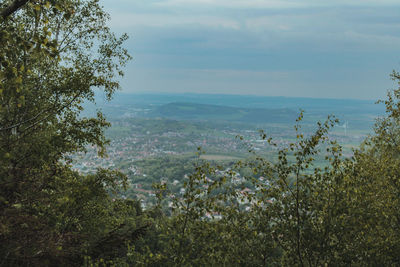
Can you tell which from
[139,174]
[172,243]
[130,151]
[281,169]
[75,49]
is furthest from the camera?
[130,151]

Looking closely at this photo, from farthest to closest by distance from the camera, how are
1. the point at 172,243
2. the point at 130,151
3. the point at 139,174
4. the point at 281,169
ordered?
the point at 130,151 < the point at 139,174 < the point at 281,169 < the point at 172,243

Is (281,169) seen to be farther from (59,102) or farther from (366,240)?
(59,102)

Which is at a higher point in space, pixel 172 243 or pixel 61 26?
pixel 61 26

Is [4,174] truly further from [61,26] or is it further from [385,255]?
[385,255]

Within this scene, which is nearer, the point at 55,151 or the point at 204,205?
the point at 204,205

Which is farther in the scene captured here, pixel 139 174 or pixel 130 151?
pixel 130 151

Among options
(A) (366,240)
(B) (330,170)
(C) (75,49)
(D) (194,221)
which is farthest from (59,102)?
(A) (366,240)


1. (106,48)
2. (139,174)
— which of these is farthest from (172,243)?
(139,174)

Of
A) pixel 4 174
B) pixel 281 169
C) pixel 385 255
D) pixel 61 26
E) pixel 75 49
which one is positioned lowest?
pixel 385 255

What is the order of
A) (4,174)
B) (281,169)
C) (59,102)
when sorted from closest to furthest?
(281,169) < (4,174) < (59,102)
